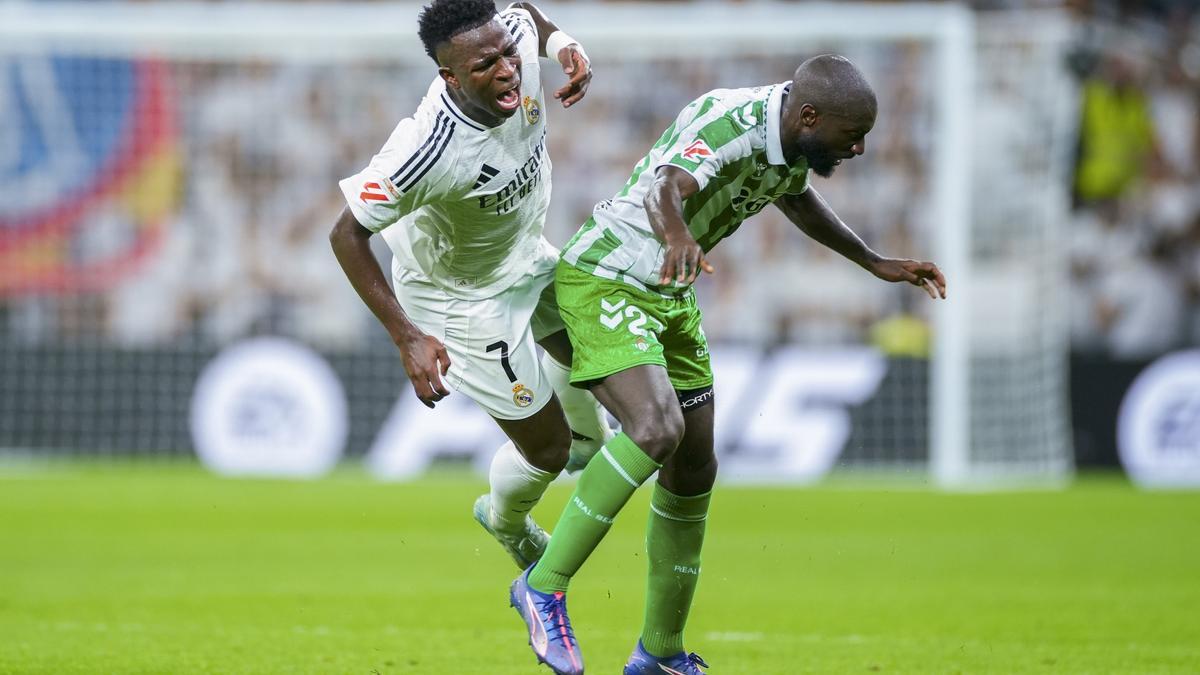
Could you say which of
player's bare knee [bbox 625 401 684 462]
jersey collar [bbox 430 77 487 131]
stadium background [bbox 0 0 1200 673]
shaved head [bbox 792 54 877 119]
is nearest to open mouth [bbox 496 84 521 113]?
jersey collar [bbox 430 77 487 131]

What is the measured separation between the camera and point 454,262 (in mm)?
6250

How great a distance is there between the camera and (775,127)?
206 inches

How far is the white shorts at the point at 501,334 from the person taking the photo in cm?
616

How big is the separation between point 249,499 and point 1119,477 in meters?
8.03

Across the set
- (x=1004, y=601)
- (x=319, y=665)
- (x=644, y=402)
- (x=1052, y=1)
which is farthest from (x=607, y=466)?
(x=1052, y=1)

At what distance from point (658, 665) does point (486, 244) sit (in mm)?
1715

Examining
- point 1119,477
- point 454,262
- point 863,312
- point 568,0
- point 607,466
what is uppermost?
point 568,0

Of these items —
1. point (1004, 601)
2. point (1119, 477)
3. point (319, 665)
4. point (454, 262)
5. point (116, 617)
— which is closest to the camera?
point (319, 665)

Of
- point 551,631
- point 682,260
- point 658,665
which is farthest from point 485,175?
point 658,665

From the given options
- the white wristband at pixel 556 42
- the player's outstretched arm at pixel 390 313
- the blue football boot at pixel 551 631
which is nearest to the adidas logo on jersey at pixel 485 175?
the player's outstretched arm at pixel 390 313

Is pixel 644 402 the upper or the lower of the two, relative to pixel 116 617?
upper

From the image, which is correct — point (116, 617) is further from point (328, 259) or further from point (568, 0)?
point (568, 0)

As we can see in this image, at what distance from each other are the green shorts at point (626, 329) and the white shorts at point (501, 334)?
2.06 ft

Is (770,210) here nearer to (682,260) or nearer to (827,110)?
(827,110)
